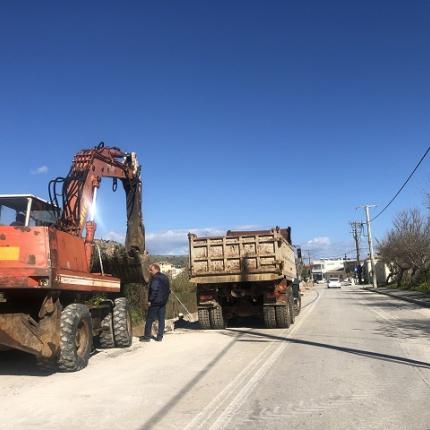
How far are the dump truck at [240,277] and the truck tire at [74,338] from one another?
6293 mm

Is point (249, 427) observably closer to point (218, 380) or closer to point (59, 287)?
point (218, 380)

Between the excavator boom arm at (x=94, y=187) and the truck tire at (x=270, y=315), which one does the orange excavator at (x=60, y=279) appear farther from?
the truck tire at (x=270, y=315)

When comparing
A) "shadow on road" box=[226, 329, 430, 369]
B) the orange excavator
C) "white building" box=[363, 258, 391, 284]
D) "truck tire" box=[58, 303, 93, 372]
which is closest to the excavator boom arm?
the orange excavator

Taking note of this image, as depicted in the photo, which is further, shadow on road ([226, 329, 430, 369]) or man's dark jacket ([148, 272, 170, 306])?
man's dark jacket ([148, 272, 170, 306])

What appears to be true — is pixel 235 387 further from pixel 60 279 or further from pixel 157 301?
pixel 157 301

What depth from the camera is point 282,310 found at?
16172 mm

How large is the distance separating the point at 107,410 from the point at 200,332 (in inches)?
370

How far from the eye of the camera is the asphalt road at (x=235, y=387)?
20.6 ft

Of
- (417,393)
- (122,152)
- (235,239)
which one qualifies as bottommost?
(417,393)

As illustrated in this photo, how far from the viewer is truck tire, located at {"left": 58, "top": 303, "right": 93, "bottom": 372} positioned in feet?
30.3

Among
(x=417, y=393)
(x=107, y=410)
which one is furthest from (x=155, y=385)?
(x=417, y=393)

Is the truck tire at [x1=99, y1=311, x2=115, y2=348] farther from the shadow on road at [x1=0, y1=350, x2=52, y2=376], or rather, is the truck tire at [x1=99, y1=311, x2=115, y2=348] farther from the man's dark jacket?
the shadow on road at [x1=0, y1=350, x2=52, y2=376]

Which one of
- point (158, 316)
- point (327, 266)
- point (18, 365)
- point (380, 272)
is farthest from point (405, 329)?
point (327, 266)

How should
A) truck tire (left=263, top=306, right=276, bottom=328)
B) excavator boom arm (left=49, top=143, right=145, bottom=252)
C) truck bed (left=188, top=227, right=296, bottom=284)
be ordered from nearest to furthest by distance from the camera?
excavator boom arm (left=49, top=143, right=145, bottom=252) < truck bed (left=188, top=227, right=296, bottom=284) < truck tire (left=263, top=306, right=276, bottom=328)
